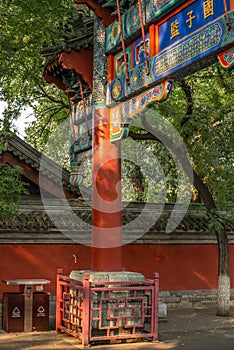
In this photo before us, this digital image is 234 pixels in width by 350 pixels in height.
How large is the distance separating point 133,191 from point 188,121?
10835 millimetres

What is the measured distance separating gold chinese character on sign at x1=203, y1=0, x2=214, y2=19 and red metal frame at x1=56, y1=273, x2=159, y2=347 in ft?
14.9

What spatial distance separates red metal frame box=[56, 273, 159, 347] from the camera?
359 inches

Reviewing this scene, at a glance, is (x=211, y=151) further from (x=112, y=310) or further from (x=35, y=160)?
(x=35, y=160)

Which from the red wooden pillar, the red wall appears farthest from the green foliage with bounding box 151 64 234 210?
the red wooden pillar

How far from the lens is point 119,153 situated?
10016 millimetres

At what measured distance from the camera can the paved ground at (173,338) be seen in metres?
9.13

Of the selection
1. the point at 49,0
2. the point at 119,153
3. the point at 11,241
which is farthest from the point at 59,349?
the point at 49,0

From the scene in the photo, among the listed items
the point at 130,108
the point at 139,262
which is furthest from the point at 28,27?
the point at 139,262

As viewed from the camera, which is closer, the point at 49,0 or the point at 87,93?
the point at 87,93

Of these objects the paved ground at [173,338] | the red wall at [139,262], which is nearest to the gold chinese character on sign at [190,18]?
the paved ground at [173,338]

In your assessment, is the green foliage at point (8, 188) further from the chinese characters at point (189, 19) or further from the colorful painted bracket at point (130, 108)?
the chinese characters at point (189, 19)

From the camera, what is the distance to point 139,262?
14312mm

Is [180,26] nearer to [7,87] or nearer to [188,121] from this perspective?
[188,121]

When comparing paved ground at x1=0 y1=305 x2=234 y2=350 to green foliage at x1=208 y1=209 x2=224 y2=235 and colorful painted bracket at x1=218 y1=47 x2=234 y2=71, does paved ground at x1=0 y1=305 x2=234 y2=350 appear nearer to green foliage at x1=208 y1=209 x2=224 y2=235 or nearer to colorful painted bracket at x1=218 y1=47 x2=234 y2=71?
green foliage at x1=208 y1=209 x2=224 y2=235
